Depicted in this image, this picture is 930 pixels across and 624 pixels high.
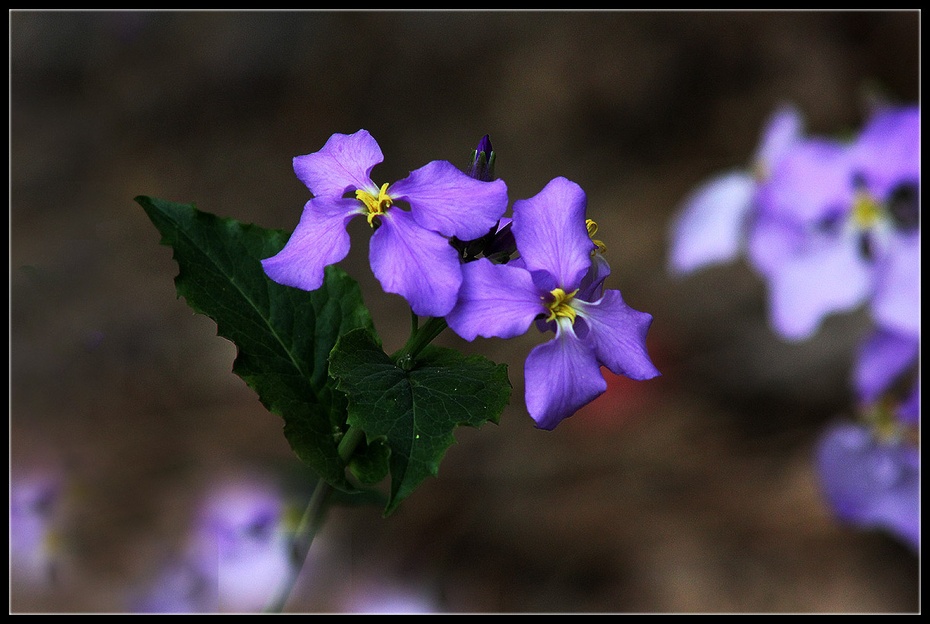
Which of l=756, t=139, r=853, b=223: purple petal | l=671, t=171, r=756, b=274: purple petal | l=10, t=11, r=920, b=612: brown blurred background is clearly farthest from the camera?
l=10, t=11, r=920, b=612: brown blurred background

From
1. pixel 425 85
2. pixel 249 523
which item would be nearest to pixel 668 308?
pixel 425 85

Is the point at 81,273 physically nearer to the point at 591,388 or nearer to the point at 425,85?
the point at 425,85

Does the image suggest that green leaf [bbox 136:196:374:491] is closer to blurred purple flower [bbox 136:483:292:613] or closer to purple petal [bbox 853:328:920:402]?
blurred purple flower [bbox 136:483:292:613]

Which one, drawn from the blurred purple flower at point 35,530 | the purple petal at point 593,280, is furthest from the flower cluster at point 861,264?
the blurred purple flower at point 35,530

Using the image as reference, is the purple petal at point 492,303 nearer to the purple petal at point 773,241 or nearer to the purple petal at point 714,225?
the purple petal at point 773,241

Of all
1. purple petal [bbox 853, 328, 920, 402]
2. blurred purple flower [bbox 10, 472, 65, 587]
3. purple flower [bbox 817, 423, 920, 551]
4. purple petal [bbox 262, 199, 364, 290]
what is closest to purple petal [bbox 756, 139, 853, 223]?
purple petal [bbox 853, 328, 920, 402]

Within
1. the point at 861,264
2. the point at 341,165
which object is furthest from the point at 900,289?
the point at 341,165

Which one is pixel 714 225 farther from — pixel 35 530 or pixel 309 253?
pixel 35 530
